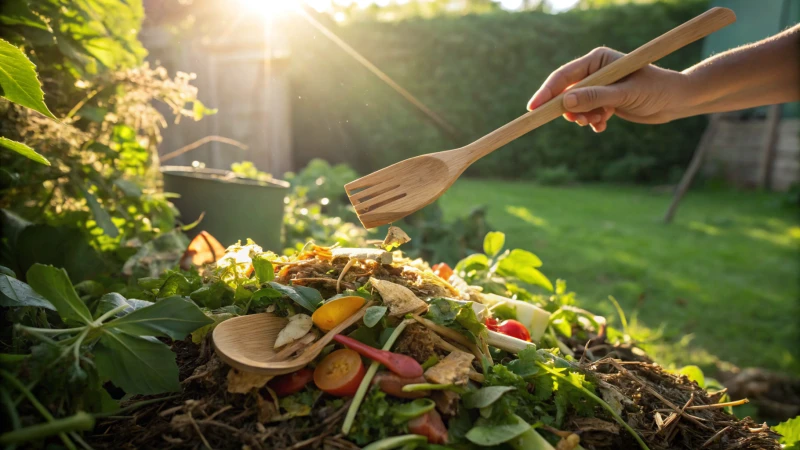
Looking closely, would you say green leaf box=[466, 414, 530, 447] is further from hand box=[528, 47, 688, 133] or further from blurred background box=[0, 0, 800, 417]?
blurred background box=[0, 0, 800, 417]

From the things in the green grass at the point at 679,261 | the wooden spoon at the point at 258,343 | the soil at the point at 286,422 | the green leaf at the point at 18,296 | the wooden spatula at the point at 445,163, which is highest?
the wooden spatula at the point at 445,163

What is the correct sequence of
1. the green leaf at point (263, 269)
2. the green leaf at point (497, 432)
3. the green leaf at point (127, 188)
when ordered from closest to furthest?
the green leaf at point (497, 432) → the green leaf at point (263, 269) → the green leaf at point (127, 188)

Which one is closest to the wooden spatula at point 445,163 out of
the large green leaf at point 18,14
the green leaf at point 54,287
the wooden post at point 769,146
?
the green leaf at point 54,287

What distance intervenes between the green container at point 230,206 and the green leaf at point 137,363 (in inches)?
49.7

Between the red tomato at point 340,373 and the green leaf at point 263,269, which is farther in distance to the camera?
the green leaf at point 263,269

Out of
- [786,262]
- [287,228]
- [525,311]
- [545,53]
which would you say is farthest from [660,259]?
[545,53]

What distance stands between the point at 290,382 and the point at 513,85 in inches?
400

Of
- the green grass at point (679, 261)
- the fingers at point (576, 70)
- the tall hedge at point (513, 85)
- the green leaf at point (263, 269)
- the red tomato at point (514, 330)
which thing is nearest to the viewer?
the green leaf at point (263, 269)

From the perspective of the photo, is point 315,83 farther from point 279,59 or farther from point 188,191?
point 188,191

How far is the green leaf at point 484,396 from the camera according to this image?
93 centimetres

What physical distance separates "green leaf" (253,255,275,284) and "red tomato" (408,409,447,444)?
45cm

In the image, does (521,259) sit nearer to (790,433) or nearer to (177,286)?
(790,433)

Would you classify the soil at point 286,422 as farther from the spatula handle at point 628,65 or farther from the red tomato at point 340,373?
the spatula handle at point 628,65

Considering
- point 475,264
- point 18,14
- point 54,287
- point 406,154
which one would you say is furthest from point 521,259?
point 406,154
